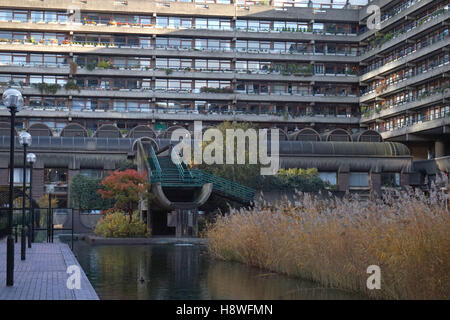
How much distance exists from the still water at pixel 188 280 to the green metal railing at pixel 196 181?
14067mm

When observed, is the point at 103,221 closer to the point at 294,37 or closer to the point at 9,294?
the point at 9,294

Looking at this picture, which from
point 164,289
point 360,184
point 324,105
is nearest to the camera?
point 164,289

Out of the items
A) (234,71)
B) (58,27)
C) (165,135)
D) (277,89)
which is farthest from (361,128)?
(58,27)

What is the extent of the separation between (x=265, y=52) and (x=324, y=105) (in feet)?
32.5

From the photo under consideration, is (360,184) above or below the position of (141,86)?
below

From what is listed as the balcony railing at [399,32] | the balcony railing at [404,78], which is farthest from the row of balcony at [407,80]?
the balcony railing at [399,32]

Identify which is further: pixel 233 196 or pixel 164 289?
pixel 233 196

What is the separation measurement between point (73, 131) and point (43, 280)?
49360mm

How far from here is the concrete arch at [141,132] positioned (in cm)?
6581

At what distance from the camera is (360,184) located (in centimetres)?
6362

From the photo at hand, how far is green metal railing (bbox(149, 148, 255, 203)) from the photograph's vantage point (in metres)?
39.6

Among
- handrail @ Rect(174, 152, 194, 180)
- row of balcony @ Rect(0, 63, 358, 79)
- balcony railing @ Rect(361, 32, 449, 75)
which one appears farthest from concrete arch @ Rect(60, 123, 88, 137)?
balcony railing @ Rect(361, 32, 449, 75)

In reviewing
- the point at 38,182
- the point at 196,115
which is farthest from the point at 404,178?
the point at 38,182

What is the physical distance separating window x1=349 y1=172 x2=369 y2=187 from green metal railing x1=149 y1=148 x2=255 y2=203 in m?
24.5
